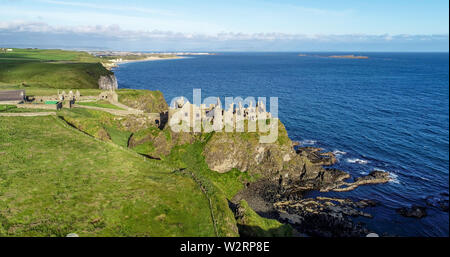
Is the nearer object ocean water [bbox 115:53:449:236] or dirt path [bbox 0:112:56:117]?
dirt path [bbox 0:112:56:117]

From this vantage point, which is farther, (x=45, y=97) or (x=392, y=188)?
(x=45, y=97)

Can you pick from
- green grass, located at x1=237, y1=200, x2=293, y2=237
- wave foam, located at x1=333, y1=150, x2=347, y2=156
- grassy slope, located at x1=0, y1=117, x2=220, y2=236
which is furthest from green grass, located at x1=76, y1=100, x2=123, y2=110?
wave foam, located at x1=333, y1=150, x2=347, y2=156

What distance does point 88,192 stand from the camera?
89.6 ft

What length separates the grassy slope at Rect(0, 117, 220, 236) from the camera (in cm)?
2277

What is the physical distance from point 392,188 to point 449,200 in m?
8.78

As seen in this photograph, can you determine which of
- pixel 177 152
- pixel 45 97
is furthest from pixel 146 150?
pixel 45 97

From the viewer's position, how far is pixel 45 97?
6066 cm

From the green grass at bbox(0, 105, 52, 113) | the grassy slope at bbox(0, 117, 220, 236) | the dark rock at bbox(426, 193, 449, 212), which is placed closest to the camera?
the grassy slope at bbox(0, 117, 220, 236)

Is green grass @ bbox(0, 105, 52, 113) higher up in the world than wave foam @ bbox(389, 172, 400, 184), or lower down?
higher up

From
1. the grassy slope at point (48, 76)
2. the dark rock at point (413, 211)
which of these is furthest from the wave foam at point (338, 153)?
the grassy slope at point (48, 76)

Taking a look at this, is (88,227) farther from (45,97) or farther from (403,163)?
(403,163)

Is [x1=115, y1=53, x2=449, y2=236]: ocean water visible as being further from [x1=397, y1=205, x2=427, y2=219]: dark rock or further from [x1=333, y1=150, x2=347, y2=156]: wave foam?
[x1=397, y1=205, x2=427, y2=219]: dark rock

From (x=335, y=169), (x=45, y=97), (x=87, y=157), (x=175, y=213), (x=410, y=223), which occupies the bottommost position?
(x=410, y=223)
